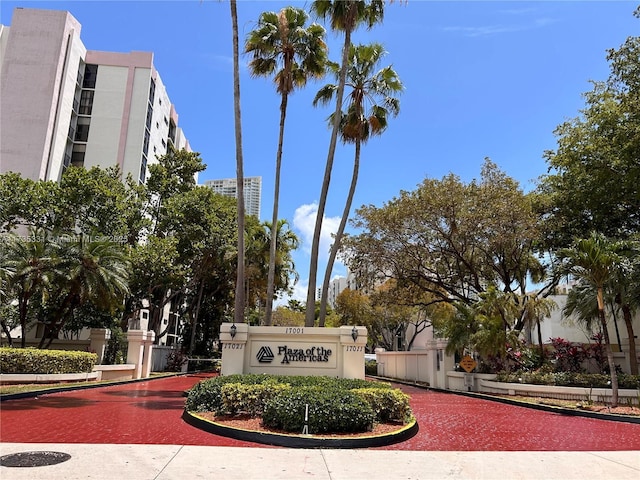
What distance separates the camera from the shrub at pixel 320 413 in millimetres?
9211

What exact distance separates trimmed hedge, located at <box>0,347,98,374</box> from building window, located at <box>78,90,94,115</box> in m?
28.6

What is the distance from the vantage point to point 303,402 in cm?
945

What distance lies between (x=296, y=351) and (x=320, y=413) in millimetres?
6615

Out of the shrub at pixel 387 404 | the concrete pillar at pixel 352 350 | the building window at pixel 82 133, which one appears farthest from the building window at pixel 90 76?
the shrub at pixel 387 404

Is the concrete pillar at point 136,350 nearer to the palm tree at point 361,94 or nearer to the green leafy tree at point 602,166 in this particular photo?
the palm tree at point 361,94

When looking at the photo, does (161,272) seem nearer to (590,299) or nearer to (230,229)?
(230,229)

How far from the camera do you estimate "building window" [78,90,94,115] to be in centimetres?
4188

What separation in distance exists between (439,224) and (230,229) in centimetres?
1468

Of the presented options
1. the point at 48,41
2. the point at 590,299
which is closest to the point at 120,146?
the point at 48,41

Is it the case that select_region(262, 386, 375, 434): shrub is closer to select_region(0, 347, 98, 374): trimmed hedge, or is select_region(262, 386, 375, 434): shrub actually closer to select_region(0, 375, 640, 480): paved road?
select_region(0, 375, 640, 480): paved road

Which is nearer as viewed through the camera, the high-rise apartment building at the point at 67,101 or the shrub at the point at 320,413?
the shrub at the point at 320,413

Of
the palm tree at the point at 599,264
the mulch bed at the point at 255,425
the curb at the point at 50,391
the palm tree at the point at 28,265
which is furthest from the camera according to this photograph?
the palm tree at the point at 28,265

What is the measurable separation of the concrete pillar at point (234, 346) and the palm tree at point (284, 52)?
2746 mm

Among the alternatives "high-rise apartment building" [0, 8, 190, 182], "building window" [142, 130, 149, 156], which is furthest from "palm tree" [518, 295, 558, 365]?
"building window" [142, 130, 149, 156]
